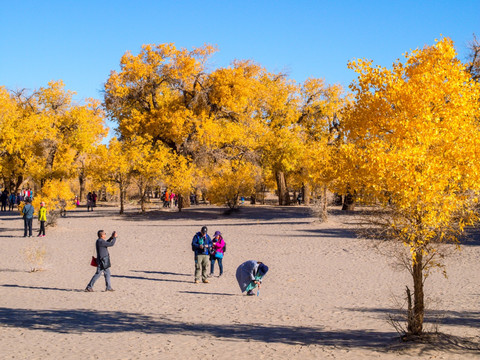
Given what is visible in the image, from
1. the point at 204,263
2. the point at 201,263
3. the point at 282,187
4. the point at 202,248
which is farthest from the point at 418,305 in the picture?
the point at 282,187

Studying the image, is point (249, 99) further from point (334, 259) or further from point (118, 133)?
point (334, 259)

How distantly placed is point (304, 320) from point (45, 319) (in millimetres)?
5231

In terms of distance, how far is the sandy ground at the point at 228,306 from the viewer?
8.52 meters

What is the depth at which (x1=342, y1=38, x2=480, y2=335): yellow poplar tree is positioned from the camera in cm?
814

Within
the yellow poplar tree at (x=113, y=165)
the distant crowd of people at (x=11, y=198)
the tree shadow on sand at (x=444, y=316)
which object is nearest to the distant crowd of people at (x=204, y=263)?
the tree shadow on sand at (x=444, y=316)

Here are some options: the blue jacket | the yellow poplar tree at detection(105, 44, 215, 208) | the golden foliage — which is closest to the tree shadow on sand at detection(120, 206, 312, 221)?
the yellow poplar tree at detection(105, 44, 215, 208)

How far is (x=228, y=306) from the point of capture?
11.8 metres

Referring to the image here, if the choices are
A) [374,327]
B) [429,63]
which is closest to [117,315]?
[374,327]

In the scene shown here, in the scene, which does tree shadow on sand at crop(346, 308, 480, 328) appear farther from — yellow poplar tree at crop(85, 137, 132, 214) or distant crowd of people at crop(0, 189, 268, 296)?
yellow poplar tree at crop(85, 137, 132, 214)

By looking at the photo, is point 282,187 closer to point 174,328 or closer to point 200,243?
point 200,243

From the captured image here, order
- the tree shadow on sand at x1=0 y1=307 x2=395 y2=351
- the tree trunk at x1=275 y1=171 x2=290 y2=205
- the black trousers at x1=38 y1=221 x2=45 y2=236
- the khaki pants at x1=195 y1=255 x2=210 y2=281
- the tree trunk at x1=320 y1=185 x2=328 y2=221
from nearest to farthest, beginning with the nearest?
the tree shadow on sand at x1=0 y1=307 x2=395 y2=351
the khaki pants at x1=195 y1=255 x2=210 y2=281
the black trousers at x1=38 y1=221 x2=45 y2=236
the tree trunk at x1=320 y1=185 x2=328 y2=221
the tree trunk at x1=275 y1=171 x2=290 y2=205

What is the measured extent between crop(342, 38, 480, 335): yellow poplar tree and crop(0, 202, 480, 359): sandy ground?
96cm

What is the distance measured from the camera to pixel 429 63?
9297 millimetres

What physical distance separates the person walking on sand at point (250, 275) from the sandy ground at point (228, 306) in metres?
0.28
